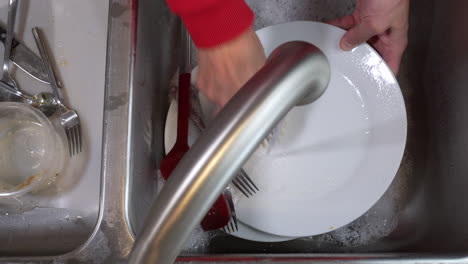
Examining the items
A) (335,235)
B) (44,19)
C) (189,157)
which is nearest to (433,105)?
(335,235)

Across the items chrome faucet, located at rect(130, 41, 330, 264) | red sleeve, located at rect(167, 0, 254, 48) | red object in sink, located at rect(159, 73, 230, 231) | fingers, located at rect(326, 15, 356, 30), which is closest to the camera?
chrome faucet, located at rect(130, 41, 330, 264)

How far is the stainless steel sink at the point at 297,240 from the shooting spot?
0.45m

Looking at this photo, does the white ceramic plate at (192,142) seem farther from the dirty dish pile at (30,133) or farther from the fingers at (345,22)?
the fingers at (345,22)

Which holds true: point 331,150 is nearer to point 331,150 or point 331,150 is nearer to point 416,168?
point 331,150

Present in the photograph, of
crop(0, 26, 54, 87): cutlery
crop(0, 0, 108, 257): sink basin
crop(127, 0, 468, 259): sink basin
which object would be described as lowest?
crop(127, 0, 468, 259): sink basin

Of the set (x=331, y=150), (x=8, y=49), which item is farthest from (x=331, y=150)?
(x=8, y=49)

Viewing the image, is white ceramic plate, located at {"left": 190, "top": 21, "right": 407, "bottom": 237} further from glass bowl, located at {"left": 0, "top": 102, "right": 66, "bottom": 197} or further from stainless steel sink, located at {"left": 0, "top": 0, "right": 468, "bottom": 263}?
glass bowl, located at {"left": 0, "top": 102, "right": 66, "bottom": 197}

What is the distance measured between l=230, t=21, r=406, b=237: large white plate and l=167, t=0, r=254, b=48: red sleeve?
0.20 m

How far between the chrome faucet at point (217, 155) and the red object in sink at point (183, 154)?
0.26 m

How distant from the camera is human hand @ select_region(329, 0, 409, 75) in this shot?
0.51 m

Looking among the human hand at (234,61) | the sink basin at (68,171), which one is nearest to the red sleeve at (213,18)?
the human hand at (234,61)

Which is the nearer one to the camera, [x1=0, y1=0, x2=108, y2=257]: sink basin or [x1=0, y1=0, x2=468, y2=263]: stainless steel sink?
[x1=0, y1=0, x2=468, y2=263]: stainless steel sink

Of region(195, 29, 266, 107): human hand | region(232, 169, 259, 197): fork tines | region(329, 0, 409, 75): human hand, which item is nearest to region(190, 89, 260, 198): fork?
region(232, 169, 259, 197): fork tines

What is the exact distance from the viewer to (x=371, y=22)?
518 mm
